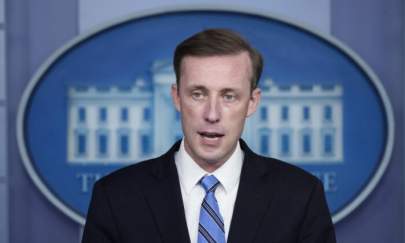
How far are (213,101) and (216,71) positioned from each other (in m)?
0.05

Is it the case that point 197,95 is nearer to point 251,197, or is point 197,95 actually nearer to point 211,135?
point 211,135

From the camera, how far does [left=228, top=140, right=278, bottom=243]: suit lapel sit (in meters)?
1.25

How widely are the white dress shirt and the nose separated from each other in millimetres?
110

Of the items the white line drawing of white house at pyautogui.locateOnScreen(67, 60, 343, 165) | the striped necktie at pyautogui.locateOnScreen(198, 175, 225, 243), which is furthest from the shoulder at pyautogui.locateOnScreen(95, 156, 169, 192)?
the white line drawing of white house at pyautogui.locateOnScreen(67, 60, 343, 165)

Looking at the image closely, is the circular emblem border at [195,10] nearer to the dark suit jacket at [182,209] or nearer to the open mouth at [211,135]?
Result: the dark suit jacket at [182,209]

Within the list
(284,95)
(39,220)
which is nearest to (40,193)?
(39,220)

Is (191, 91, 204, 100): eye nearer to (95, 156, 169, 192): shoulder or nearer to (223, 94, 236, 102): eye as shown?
(223, 94, 236, 102): eye

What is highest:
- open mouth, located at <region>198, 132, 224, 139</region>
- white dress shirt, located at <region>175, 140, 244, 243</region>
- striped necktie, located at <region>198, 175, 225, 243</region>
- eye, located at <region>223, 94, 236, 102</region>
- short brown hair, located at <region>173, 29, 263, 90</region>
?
short brown hair, located at <region>173, 29, 263, 90</region>

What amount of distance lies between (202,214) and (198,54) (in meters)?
0.29

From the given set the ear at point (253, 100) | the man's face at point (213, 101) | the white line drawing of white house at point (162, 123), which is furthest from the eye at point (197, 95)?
the white line drawing of white house at point (162, 123)

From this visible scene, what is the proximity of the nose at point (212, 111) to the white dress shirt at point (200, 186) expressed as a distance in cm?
11

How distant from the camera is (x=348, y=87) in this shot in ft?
6.31

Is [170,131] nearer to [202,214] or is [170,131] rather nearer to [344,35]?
[344,35]

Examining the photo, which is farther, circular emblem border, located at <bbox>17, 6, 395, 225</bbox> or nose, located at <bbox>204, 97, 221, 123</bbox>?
circular emblem border, located at <bbox>17, 6, 395, 225</bbox>
